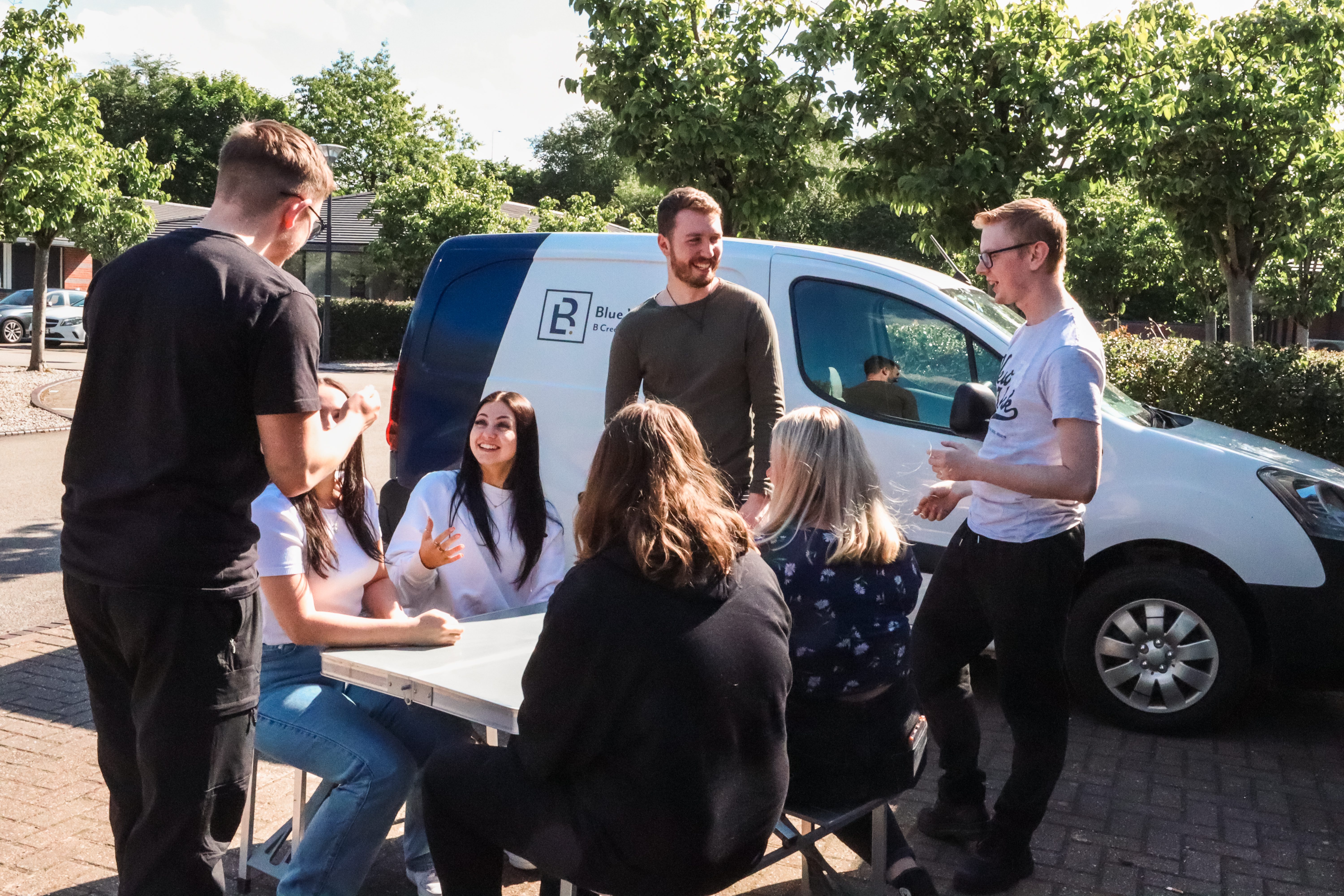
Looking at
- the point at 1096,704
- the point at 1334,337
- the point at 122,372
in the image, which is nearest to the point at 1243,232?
the point at 1096,704

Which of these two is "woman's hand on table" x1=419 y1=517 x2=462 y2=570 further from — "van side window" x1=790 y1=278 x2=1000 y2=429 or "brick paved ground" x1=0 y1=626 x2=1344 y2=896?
"van side window" x1=790 y1=278 x2=1000 y2=429

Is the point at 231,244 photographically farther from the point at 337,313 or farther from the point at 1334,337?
the point at 1334,337

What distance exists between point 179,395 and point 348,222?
137 ft

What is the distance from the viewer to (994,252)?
11.4ft

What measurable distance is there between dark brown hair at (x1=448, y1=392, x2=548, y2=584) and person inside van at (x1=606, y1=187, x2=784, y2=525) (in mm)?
445

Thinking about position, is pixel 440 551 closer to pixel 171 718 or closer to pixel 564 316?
pixel 171 718

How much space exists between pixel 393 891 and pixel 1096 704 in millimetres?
3039

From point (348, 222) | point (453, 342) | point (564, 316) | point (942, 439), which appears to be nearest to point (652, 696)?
point (942, 439)

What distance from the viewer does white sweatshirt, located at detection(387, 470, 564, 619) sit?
3775mm

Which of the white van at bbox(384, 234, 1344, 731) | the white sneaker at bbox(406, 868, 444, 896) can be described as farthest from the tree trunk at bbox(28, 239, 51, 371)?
the white sneaker at bbox(406, 868, 444, 896)

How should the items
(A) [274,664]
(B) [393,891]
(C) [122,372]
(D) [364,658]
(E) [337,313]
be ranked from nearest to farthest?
(C) [122,372] → (D) [364,658] → (A) [274,664] → (B) [393,891] → (E) [337,313]

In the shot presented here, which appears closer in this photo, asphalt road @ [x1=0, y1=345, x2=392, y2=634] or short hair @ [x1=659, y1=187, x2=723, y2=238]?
short hair @ [x1=659, y1=187, x2=723, y2=238]

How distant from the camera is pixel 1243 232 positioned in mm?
9828

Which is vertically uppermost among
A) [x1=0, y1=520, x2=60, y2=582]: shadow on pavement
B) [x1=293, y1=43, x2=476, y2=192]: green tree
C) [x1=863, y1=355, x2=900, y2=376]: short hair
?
[x1=293, y1=43, x2=476, y2=192]: green tree
